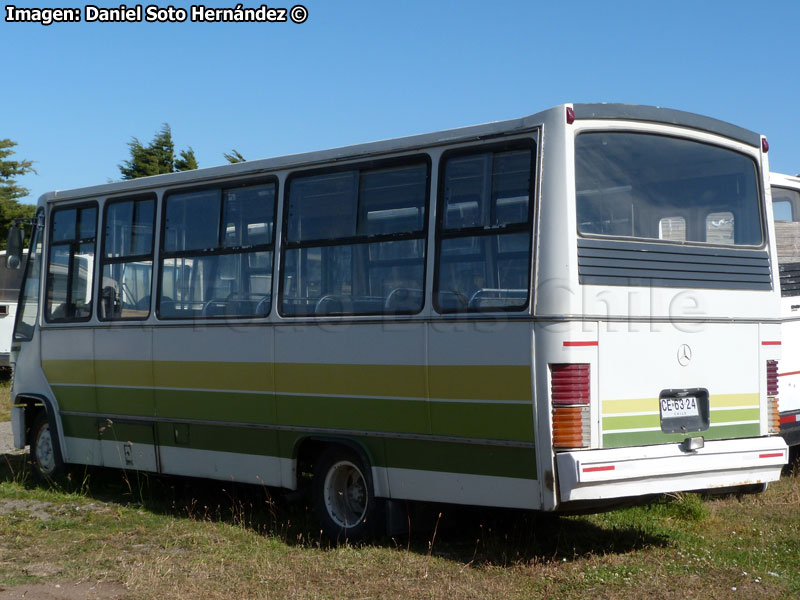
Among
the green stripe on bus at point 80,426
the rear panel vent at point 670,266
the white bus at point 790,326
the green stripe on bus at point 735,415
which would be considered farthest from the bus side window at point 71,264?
the white bus at point 790,326

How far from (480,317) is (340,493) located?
2.19 metres

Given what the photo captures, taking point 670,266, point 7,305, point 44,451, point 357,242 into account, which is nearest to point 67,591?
point 357,242

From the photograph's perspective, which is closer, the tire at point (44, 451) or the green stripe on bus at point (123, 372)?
the green stripe on bus at point (123, 372)

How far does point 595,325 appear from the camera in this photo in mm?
7117

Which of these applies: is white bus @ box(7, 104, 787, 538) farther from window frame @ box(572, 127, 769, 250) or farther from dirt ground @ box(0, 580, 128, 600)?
dirt ground @ box(0, 580, 128, 600)

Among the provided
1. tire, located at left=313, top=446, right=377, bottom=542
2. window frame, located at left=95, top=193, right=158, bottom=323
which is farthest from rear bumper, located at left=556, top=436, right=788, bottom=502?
window frame, located at left=95, top=193, right=158, bottom=323

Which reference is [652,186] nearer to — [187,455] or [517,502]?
[517,502]

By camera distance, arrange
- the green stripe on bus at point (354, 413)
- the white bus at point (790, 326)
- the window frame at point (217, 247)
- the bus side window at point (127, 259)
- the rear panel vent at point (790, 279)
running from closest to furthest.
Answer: the green stripe on bus at point (354, 413)
the window frame at point (217, 247)
the bus side window at point (127, 259)
the white bus at point (790, 326)
the rear panel vent at point (790, 279)

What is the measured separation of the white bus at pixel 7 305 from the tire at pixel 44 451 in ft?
35.1

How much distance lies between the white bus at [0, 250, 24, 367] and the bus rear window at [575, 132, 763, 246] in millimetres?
16880

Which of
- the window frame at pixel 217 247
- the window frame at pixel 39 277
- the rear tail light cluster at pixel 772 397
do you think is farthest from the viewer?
the window frame at pixel 39 277

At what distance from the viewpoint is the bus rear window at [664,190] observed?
7.30 m

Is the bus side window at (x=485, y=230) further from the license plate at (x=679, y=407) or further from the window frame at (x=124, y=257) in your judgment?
the window frame at (x=124, y=257)

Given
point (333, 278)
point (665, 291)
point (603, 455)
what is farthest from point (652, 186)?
point (333, 278)
